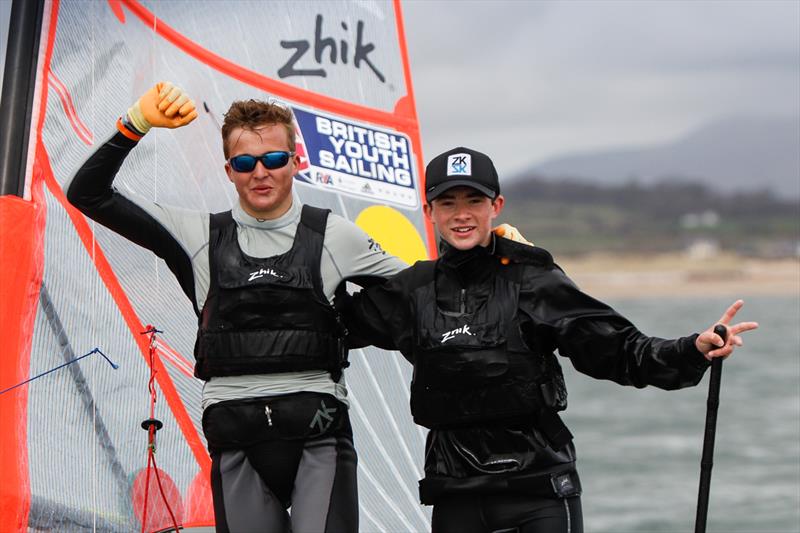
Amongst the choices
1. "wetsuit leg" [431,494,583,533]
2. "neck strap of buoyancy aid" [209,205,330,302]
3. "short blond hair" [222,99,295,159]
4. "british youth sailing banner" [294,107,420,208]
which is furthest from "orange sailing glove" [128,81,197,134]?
"british youth sailing banner" [294,107,420,208]

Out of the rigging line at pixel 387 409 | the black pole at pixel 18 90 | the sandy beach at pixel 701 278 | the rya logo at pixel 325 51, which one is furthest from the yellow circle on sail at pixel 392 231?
the sandy beach at pixel 701 278

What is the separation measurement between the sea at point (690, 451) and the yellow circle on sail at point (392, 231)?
6.45m

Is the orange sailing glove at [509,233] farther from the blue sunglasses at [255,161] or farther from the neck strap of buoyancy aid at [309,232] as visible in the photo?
the blue sunglasses at [255,161]

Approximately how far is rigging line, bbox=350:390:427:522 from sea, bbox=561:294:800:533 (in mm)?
6251

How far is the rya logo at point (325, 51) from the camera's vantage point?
437 centimetres

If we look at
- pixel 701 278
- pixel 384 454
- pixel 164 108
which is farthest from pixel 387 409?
pixel 701 278

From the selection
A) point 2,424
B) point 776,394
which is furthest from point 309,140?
point 776,394

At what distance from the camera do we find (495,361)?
2717mm

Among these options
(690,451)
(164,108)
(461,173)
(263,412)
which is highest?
(690,451)

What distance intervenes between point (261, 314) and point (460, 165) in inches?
22.3

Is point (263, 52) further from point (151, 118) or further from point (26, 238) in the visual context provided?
point (151, 118)

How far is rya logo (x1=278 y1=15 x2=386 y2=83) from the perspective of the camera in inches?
172

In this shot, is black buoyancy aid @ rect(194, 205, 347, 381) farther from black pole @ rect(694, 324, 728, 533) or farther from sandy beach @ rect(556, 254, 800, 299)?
sandy beach @ rect(556, 254, 800, 299)

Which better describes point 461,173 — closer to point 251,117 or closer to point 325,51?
point 251,117
